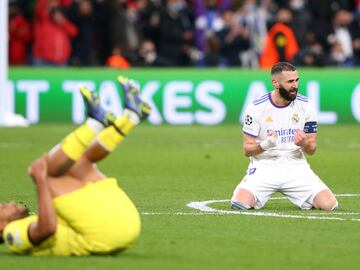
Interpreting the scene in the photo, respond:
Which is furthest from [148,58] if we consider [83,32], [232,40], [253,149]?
[253,149]

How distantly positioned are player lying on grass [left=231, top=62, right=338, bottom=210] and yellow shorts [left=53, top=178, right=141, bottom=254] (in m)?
3.26

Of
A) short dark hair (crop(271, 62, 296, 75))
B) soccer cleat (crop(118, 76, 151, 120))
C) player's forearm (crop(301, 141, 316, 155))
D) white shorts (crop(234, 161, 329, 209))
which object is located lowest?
white shorts (crop(234, 161, 329, 209))

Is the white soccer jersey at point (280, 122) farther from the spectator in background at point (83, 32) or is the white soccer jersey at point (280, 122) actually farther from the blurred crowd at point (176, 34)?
the spectator in background at point (83, 32)

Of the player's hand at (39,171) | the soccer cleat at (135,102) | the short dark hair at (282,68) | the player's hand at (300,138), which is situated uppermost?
the soccer cleat at (135,102)

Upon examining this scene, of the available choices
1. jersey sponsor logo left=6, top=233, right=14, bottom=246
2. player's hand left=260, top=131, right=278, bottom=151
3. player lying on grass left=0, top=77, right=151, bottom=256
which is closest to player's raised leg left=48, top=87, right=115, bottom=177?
player lying on grass left=0, top=77, right=151, bottom=256

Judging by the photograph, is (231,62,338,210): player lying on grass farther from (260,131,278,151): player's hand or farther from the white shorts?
(260,131,278,151): player's hand

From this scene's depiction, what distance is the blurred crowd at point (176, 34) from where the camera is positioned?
2767cm

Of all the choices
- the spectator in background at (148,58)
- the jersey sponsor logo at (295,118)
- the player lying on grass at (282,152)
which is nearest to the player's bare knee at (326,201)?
the player lying on grass at (282,152)

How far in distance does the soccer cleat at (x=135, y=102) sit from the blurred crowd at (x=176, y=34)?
720 inches

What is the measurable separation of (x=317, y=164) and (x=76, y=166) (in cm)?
959

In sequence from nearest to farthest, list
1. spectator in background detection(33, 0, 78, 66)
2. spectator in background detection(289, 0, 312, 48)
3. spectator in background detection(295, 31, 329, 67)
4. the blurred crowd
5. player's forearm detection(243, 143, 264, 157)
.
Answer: player's forearm detection(243, 143, 264, 157) < spectator in background detection(33, 0, 78, 66) < the blurred crowd < spectator in background detection(295, 31, 329, 67) < spectator in background detection(289, 0, 312, 48)

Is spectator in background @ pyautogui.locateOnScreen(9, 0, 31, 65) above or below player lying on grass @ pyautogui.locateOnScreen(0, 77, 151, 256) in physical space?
below

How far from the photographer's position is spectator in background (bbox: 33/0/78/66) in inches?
1077

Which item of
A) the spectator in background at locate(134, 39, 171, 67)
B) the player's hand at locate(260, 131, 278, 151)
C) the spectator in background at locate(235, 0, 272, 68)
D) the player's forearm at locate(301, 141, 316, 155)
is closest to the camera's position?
the player's hand at locate(260, 131, 278, 151)
